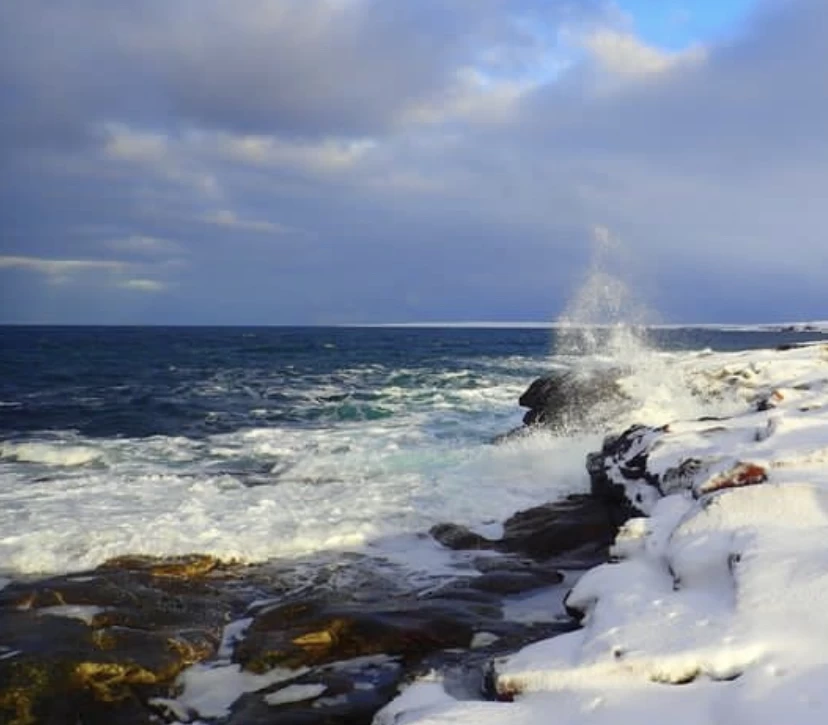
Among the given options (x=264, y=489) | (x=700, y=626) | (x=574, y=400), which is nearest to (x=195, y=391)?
(x=574, y=400)

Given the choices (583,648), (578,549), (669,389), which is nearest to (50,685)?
(583,648)

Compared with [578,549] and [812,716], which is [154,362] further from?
[812,716]

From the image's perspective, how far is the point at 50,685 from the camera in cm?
541

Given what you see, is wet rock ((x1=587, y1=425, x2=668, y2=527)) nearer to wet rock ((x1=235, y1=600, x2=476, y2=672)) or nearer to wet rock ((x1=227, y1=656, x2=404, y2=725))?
wet rock ((x1=235, y1=600, x2=476, y2=672))

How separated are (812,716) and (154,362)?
51043 millimetres

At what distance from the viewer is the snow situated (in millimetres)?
3869

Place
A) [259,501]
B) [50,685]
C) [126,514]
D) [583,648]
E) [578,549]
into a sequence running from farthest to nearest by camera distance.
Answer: [259,501], [126,514], [578,549], [50,685], [583,648]

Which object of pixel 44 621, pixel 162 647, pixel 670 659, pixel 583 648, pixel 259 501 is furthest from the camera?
pixel 259 501

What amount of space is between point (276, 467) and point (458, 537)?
6.05m

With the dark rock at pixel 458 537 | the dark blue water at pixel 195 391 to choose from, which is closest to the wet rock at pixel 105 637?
the dark rock at pixel 458 537

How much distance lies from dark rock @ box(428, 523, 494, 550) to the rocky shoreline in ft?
0.63

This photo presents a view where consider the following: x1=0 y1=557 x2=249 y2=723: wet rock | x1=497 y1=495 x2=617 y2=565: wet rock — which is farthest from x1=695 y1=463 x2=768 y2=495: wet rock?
x1=0 y1=557 x2=249 y2=723: wet rock

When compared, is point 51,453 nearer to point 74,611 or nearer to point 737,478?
point 74,611

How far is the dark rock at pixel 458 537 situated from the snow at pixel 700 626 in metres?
2.13
